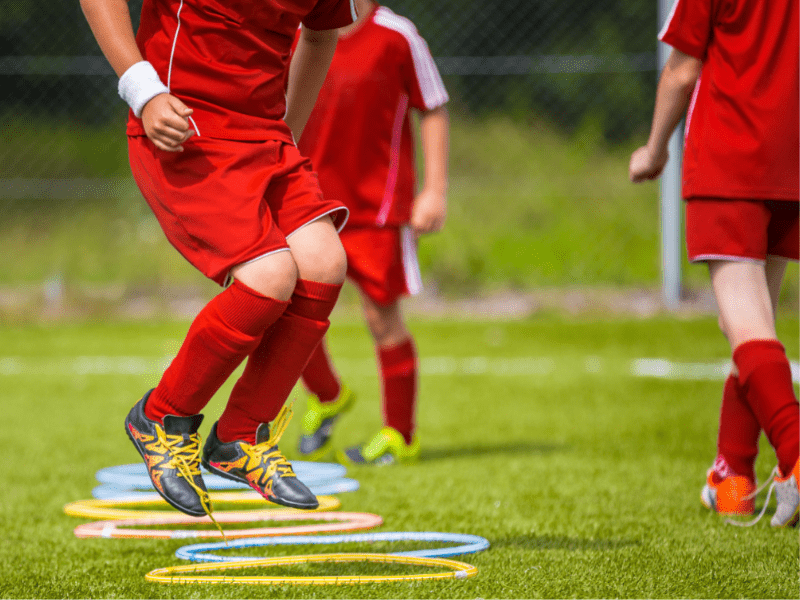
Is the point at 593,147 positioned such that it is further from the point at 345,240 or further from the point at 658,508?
the point at 658,508

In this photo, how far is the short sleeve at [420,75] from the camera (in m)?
3.96

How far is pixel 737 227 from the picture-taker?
102 inches

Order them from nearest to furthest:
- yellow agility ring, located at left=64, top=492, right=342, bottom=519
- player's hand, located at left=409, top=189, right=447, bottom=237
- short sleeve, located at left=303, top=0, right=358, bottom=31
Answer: short sleeve, located at left=303, top=0, right=358, bottom=31
yellow agility ring, located at left=64, top=492, right=342, bottom=519
player's hand, located at left=409, top=189, right=447, bottom=237

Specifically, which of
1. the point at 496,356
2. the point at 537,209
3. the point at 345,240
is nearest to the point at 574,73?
the point at 537,209

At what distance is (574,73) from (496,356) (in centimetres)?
353

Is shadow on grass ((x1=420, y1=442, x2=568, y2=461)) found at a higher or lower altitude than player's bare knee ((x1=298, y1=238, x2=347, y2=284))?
lower

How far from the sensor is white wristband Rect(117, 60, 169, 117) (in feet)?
7.01

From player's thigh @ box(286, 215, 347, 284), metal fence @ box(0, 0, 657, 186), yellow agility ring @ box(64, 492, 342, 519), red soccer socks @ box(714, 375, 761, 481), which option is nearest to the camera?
player's thigh @ box(286, 215, 347, 284)

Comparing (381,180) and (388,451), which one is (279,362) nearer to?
(388,451)

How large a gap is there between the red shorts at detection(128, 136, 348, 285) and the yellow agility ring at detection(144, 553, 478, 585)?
64 centimetres

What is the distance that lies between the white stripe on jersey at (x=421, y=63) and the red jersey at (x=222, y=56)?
167 cm

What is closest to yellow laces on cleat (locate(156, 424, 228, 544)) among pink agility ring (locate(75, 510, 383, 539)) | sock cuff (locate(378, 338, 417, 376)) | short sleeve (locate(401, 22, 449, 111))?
pink agility ring (locate(75, 510, 383, 539))

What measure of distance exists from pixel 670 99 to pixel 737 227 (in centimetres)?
39

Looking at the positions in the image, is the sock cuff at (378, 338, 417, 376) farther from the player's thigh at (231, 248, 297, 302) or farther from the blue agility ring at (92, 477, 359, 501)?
the player's thigh at (231, 248, 297, 302)
